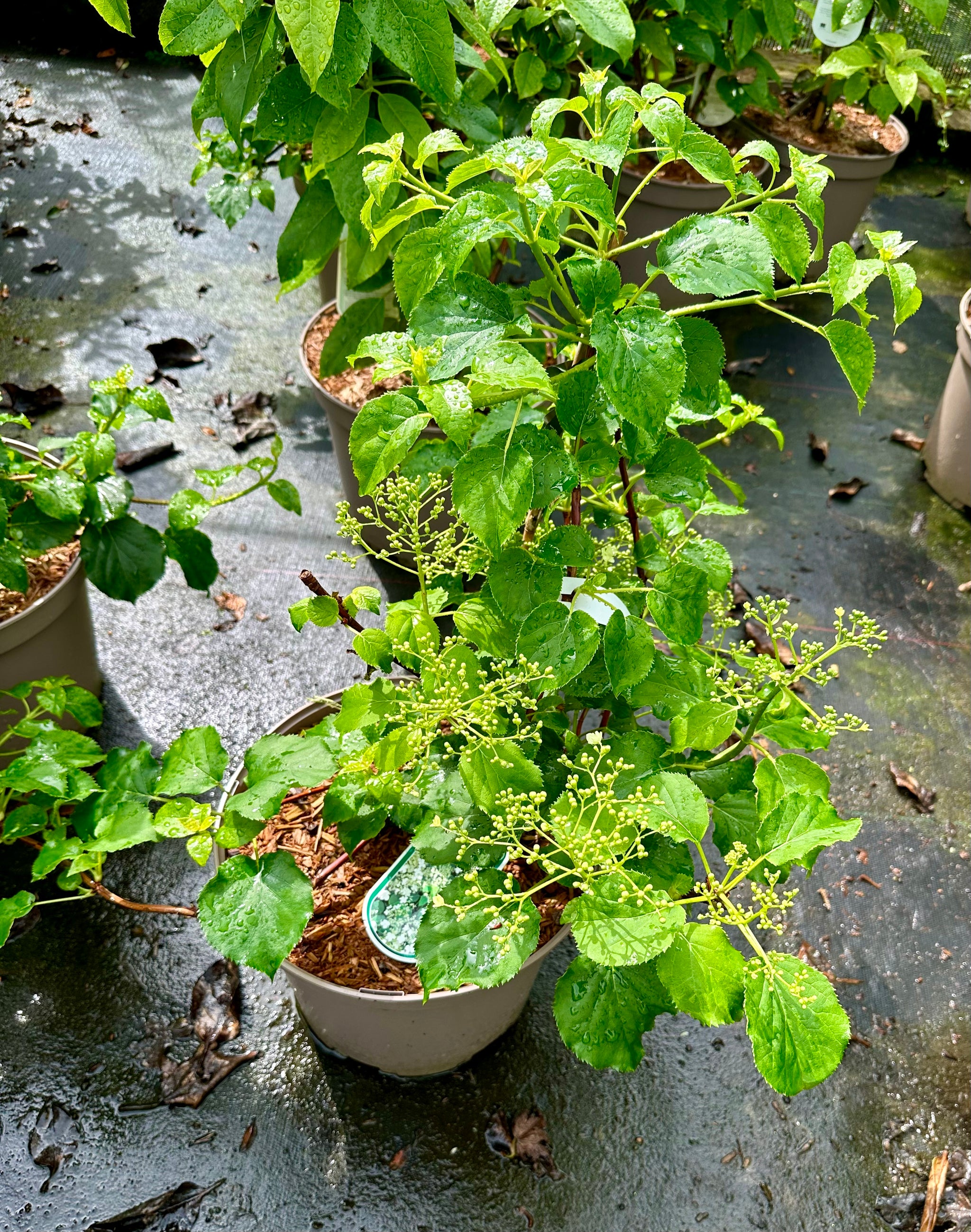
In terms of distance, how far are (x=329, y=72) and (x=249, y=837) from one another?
0.96m

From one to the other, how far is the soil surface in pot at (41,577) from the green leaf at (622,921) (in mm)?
1170

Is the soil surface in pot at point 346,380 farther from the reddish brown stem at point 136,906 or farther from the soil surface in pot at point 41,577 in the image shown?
the reddish brown stem at point 136,906

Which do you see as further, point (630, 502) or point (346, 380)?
point (346, 380)

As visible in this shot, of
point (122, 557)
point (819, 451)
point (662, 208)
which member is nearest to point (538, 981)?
point (122, 557)

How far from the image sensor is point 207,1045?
1601mm

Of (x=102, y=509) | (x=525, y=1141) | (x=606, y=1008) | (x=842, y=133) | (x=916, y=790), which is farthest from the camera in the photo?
(x=842, y=133)

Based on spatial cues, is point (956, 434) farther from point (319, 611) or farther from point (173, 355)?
point (173, 355)

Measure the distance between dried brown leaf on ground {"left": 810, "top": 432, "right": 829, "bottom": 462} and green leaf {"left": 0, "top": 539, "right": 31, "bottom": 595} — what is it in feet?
6.72


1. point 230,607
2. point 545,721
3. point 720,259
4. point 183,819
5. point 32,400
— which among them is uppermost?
point 720,259

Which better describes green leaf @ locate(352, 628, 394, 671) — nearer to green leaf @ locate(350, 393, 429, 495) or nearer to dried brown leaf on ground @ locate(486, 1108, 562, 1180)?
green leaf @ locate(350, 393, 429, 495)

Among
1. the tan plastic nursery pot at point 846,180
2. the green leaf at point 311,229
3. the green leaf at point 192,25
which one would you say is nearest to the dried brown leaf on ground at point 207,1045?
the green leaf at point 311,229

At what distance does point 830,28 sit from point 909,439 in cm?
109

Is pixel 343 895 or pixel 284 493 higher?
pixel 284 493

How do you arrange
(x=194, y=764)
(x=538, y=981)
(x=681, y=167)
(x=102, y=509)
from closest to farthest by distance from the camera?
(x=194, y=764) → (x=102, y=509) → (x=538, y=981) → (x=681, y=167)
